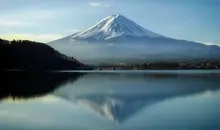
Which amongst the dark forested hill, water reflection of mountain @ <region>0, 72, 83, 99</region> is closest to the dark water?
water reflection of mountain @ <region>0, 72, 83, 99</region>

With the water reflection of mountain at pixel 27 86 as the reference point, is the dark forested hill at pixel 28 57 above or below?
above

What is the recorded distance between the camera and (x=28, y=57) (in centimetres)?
5006

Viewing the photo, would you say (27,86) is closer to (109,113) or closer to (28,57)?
(109,113)

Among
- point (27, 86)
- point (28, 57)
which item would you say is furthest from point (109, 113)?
point (28, 57)

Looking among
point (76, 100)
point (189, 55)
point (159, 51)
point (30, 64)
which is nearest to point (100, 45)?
point (159, 51)

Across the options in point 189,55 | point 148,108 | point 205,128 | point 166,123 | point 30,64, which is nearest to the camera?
point 205,128

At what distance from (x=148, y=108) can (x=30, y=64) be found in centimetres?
3874

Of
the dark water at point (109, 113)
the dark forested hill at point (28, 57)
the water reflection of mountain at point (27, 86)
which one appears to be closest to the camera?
the dark water at point (109, 113)

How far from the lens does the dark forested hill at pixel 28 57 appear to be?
47.5 m

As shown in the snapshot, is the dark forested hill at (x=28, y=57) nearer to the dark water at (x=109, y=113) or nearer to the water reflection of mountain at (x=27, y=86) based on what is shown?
the water reflection of mountain at (x=27, y=86)

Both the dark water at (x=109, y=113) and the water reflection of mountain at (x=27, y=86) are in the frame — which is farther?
the water reflection of mountain at (x=27, y=86)

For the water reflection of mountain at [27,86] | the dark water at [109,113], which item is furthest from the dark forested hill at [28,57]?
the dark water at [109,113]

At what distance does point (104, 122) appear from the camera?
362 inches

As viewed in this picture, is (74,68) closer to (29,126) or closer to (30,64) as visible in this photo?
(30,64)
